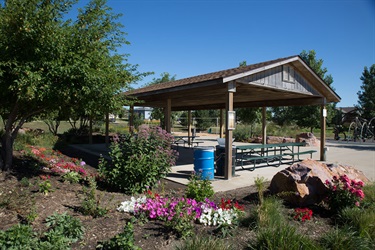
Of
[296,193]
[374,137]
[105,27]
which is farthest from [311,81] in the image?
[374,137]

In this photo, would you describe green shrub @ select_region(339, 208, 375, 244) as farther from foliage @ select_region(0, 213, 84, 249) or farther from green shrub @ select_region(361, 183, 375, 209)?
foliage @ select_region(0, 213, 84, 249)

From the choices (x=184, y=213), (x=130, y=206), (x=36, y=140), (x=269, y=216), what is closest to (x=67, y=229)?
(x=130, y=206)

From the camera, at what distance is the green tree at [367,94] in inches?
1314

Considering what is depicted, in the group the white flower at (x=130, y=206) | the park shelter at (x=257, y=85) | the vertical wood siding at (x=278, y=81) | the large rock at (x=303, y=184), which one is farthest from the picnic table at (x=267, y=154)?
the white flower at (x=130, y=206)

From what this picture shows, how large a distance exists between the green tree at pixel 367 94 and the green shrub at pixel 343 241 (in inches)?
1359

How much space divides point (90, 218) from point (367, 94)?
3927cm

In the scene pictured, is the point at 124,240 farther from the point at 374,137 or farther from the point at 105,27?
the point at 374,137

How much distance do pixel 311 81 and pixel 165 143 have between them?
269 inches

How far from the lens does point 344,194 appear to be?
428cm

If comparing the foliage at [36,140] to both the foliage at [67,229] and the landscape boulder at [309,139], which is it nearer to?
the foliage at [67,229]

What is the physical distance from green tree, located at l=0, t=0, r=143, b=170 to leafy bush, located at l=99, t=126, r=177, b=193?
929 millimetres

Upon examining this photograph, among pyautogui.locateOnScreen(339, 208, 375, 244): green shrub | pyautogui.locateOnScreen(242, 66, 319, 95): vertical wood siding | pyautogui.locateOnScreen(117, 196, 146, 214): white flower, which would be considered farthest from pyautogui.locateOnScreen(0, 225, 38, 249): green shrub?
pyautogui.locateOnScreen(242, 66, 319, 95): vertical wood siding

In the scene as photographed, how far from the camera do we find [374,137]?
2591cm

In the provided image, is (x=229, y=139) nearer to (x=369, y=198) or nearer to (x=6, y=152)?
(x=369, y=198)
